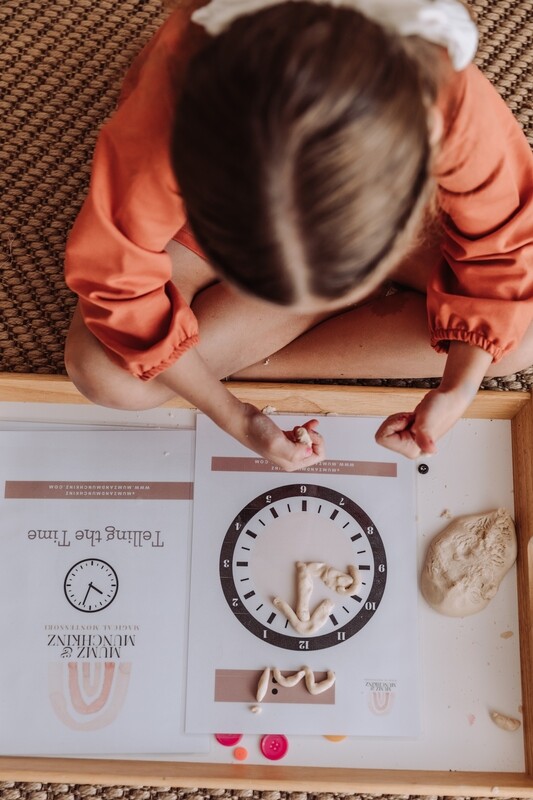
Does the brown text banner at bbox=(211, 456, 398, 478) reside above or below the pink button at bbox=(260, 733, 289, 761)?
above

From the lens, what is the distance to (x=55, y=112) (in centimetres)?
75

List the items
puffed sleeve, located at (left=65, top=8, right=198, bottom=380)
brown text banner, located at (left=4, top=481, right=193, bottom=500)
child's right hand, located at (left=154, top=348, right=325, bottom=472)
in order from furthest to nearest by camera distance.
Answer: brown text banner, located at (left=4, top=481, right=193, bottom=500), child's right hand, located at (left=154, top=348, right=325, bottom=472), puffed sleeve, located at (left=65, top=8, right=198, bottom=380)

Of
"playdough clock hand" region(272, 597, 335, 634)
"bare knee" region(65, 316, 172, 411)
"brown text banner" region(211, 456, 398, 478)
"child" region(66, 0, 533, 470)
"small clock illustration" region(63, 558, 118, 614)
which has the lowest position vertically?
"playdough clock hand" region(272, 597, 335, 634)

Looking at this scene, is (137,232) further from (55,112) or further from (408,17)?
(55,112)

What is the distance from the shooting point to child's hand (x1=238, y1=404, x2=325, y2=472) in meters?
0.55

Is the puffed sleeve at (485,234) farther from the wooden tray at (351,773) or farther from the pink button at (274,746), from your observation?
the pink button at (274,746)

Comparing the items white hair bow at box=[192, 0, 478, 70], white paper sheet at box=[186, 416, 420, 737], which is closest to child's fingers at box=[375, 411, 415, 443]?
white paper sheet at box=[186, 416, 420, 737]

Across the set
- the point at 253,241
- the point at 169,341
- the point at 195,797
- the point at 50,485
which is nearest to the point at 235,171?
the point at 253,241

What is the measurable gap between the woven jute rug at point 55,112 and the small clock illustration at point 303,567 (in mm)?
158

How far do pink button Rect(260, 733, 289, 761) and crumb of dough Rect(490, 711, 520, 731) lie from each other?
0.55ft

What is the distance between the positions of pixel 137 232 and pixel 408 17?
19cm

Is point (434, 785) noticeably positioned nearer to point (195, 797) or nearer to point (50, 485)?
point (195, 797)

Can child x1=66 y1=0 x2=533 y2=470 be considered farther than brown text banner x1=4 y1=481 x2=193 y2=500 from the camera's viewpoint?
No

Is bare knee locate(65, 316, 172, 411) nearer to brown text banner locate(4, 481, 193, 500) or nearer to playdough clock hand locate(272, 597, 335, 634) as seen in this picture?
brown text banner locate(4, 481, 193, 500)
